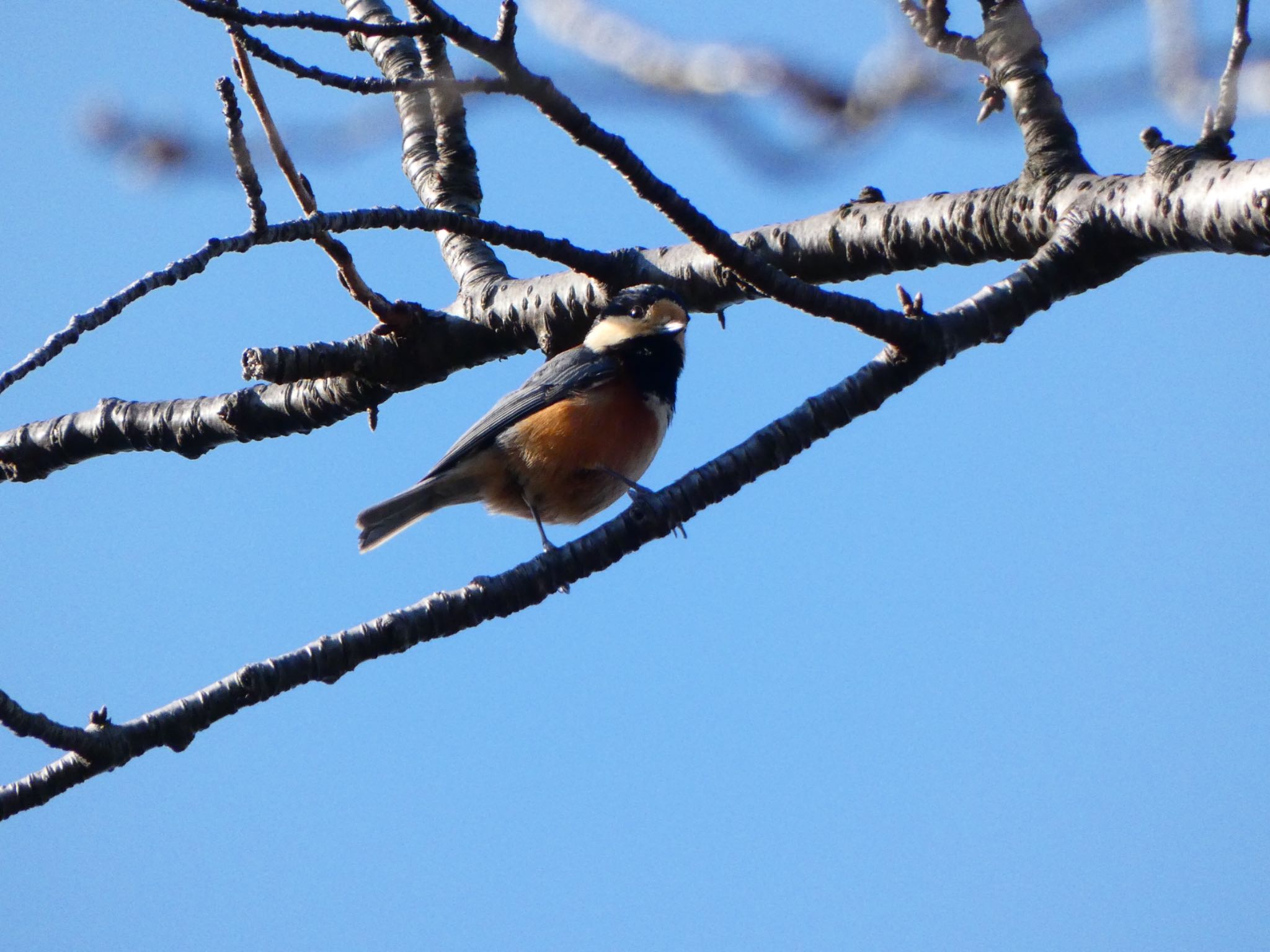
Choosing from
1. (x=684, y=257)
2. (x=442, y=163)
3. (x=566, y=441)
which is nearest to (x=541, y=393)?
(x=566, y=441)

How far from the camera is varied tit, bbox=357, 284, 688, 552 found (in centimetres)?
577

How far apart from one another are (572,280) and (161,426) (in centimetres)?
174

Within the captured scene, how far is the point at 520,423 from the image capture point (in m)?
5.91

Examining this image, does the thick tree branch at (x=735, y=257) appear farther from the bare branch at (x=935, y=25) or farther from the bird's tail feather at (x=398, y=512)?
the bird's tail feather at (x=398, y=512)

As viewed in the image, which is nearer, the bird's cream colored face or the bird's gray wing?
the bird's cream colored face

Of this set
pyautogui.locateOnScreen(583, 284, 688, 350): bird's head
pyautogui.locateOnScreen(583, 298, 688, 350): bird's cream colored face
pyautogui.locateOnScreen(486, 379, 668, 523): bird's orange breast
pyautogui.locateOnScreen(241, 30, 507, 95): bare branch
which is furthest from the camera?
pyautogui.locateOnScreen(486, 379, 668, 523): bird's orange breast

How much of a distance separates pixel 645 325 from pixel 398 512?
1.45 m

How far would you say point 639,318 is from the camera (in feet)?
18.8

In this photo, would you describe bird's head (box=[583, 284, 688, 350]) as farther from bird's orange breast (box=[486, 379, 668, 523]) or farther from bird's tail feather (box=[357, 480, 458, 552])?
bird's tail feather (box=[357, 480, 458, 552])

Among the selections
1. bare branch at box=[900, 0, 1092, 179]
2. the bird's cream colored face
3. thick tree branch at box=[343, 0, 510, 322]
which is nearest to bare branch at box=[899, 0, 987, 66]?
bare branch at box=[900, 0, 1092, 179]

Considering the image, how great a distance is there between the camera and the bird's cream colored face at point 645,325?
5.59 metres

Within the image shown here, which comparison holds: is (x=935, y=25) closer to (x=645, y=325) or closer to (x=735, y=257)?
(x=735, y=257)

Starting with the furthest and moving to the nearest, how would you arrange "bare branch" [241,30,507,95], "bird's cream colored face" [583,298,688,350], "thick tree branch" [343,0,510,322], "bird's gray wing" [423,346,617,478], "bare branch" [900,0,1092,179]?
"bird's gray wing" [423,346,617,478]
"bird's cream colored face" [583,298,688,350]
"thick tree branch" [343,0,510,322]
"bare branch" [900,0,1092,179]
"bare branch" [241,30,507,95]

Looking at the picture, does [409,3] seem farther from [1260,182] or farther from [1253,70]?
[1260,182]
